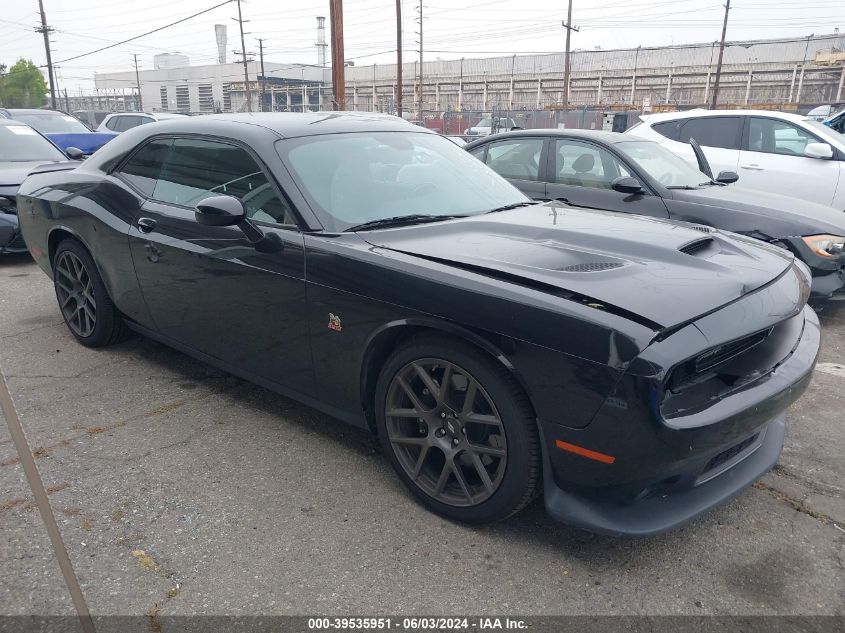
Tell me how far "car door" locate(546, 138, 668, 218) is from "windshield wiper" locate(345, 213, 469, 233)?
2.83 meters

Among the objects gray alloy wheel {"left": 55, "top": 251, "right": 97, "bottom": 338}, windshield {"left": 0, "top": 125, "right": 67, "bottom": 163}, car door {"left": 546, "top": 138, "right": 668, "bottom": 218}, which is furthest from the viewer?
windshield {"left": 0, "top": 125, "right": 67, "bottom": 163}

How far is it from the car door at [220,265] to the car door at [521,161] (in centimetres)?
323

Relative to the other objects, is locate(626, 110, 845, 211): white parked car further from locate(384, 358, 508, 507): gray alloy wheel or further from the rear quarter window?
locate(384, 358, 508, 507): gray alloy wheel

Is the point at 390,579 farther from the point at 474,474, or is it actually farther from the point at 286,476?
the point at 286,476

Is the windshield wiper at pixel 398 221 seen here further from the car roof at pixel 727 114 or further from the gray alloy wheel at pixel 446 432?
the car roof at pixel 727 114

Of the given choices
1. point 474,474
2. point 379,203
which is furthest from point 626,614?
point 379,203

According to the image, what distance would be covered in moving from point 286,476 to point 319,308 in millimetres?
770

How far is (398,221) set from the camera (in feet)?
9.78

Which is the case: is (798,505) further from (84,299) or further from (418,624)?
(84,299)

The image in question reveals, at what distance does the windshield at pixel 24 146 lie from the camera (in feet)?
25.0

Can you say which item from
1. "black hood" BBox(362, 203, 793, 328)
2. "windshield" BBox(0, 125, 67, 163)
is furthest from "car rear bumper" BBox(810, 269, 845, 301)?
"windshield" BBox(0, 125, 67, 163)

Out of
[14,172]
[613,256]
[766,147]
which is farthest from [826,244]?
[14,172]

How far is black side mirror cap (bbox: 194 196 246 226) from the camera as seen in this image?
284cm

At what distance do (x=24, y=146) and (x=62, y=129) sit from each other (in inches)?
231
